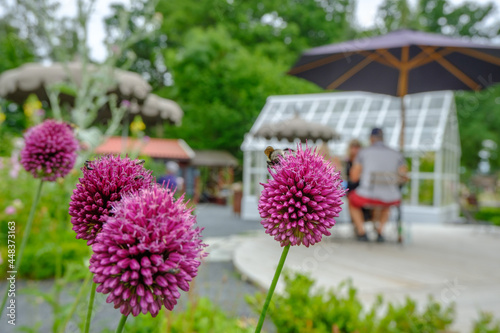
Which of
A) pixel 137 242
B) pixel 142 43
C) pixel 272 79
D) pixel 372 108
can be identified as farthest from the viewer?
A: pixel 142 43

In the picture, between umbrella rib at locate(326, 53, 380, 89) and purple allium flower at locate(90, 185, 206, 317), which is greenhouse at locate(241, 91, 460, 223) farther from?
purple allium flower at locate(90, 185, 206, 317)

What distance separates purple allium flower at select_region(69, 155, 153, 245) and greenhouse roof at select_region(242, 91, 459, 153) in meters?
10.6

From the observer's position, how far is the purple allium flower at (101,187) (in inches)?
19.5

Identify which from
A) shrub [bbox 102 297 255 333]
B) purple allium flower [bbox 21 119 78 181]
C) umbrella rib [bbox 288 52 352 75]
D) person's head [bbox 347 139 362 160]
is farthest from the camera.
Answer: person's head [bbox 347 139 362 160]

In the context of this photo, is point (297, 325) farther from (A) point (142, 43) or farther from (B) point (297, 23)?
(A) point (142, 43)

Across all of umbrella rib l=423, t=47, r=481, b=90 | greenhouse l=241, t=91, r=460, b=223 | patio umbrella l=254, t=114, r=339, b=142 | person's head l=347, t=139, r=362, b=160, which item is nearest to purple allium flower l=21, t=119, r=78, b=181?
umbrella rib l=423, t=47, r=481, b=90

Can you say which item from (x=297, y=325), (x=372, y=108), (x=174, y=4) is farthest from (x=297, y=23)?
(x=174, y=4)

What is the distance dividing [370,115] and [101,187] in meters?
13.0

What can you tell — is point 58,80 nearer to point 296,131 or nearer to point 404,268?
point 296,131

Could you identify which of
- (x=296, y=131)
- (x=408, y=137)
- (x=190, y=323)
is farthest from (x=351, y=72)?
(x=408, y=137)

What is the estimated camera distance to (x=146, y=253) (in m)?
0.45

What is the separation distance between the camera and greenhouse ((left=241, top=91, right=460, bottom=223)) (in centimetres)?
1189

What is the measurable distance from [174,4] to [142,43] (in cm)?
547

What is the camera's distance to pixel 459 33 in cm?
2106
